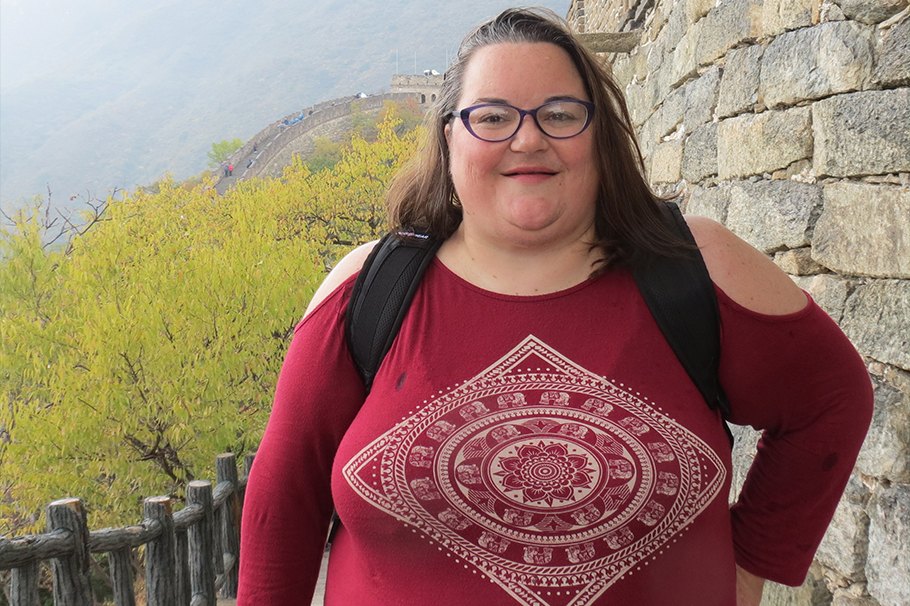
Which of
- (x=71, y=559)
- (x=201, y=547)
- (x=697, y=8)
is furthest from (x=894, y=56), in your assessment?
(x=201, y=547)

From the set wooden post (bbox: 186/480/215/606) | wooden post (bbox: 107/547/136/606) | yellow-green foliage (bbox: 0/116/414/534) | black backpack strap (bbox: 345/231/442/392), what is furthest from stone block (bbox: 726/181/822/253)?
yellow-green foliage (bbox: 0/116/414/534)

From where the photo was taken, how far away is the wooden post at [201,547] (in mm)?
3541

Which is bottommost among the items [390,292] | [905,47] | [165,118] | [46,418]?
[46,418]

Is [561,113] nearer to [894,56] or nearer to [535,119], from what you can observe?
[535,119]

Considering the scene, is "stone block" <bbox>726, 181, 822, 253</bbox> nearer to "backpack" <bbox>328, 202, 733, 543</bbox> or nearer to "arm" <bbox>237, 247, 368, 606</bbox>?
"backpack" <bbox>328, 202, 733, 543</bbox>

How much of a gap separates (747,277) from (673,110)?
2.50 meters

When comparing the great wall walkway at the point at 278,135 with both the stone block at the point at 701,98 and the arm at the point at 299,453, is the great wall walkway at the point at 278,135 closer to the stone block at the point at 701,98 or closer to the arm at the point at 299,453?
the stone block at the point at 701,98

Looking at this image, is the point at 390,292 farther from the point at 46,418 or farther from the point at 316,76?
the point at 316,76

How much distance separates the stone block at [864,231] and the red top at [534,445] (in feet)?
1.88

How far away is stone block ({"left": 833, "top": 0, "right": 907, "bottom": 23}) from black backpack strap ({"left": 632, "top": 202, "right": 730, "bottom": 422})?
3.25ft

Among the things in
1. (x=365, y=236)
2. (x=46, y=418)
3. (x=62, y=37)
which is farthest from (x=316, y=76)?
(x=46, y=418)

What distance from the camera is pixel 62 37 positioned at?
166 metres

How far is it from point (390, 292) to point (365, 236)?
57.6 ft

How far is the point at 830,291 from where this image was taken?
5.86ft
